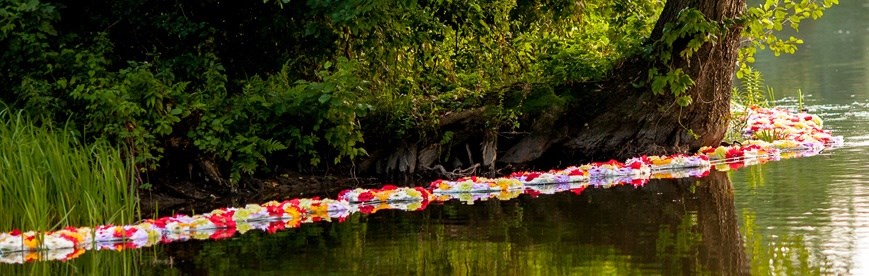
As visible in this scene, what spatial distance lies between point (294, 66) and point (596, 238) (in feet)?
18.8

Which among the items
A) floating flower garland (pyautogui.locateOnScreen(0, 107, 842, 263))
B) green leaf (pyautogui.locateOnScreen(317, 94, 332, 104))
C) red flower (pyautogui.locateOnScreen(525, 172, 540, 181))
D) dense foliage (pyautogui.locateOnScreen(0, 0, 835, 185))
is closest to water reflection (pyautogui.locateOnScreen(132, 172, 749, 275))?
floating flower garland (pyautogui.locateOnScreen(0, 107, 842, 263))

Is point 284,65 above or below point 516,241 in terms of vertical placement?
above

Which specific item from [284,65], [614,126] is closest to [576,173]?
[614,126]

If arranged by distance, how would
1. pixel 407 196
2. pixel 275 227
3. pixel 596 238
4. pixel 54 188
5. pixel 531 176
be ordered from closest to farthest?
pixel 596 238 < pixel 54 188 < pixel 275 227 < pixel 407 196 < pixel 531 176

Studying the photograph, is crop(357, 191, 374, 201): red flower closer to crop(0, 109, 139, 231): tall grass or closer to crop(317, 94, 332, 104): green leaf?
crop(317, 94, 332, 104): green leaf

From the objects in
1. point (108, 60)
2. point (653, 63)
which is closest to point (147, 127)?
point (108, 60)

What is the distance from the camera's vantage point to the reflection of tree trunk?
7.36m

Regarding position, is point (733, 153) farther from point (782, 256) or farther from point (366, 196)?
point (782, 256)

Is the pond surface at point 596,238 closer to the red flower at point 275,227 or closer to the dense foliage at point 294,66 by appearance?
the red flower at point 275,227

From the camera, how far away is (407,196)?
11.2 meters

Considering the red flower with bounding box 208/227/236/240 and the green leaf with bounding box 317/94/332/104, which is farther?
the green leaf with bounding box 317/94/332/104

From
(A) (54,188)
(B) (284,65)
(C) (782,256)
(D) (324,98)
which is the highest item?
(B) (284,65)

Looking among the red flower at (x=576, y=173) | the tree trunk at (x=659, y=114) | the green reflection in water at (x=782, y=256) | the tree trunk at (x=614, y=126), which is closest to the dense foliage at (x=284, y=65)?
the tree trunk at (x=614, y=126)

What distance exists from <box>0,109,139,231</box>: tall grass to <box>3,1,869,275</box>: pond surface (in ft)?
2.27
